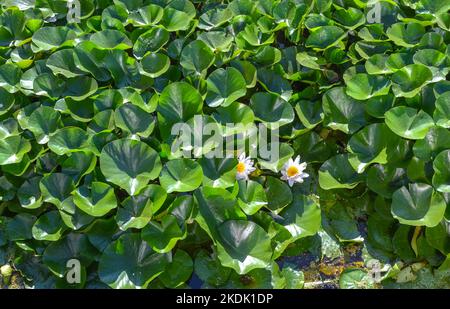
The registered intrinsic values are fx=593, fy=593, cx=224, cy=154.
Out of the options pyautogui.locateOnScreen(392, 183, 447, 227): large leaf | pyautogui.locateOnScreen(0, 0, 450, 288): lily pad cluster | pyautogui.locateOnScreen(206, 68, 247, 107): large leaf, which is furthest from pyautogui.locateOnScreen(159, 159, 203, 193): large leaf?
pyautogui.locateOnScreen(392, 183, 447, 227): large leaf

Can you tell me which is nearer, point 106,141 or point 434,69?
point 106,141

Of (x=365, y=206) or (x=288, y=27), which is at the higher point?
(x=288, y=27)

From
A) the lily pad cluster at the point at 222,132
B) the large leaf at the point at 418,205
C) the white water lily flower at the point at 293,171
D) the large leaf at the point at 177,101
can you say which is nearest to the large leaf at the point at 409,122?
the lily pad cluster at the point at 222,132

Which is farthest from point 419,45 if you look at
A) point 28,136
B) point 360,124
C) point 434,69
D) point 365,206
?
point 28,136

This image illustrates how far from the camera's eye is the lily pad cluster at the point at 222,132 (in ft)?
5.94

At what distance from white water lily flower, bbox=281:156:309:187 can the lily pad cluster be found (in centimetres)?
3

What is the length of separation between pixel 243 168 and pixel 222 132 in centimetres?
15

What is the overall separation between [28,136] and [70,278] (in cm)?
57

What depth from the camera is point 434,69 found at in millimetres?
2119

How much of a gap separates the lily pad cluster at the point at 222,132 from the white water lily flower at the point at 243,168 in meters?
0.03

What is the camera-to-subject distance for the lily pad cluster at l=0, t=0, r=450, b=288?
1812mm

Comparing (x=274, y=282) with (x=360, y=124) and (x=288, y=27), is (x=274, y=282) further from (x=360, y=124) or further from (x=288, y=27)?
(x=288, y=27)

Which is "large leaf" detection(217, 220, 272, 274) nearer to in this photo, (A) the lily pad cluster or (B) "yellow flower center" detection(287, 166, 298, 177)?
(A) the lily pad cluster

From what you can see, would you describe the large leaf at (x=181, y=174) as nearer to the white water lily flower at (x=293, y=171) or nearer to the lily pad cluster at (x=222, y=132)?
the lily pad cluster at (x=222, y=132)
